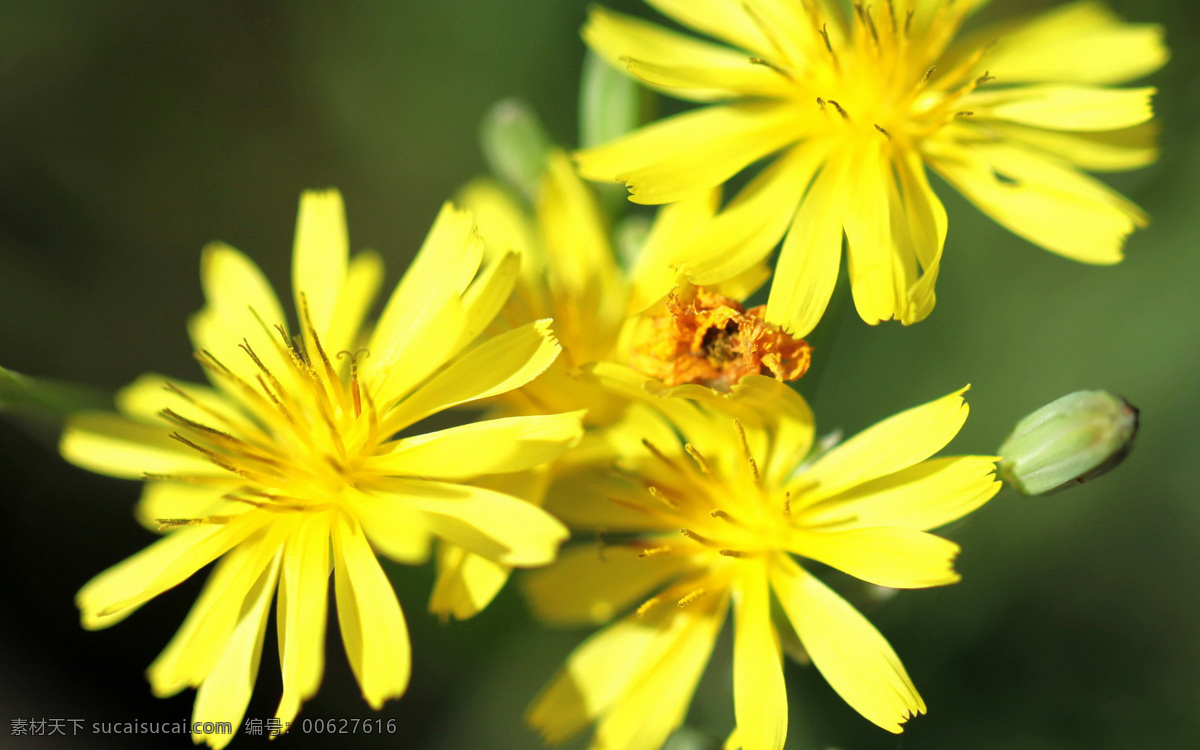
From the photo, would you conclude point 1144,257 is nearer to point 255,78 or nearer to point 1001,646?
point 1001,646

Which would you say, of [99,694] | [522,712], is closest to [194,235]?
[99,694]

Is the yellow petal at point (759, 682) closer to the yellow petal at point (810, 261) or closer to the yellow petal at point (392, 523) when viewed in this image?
the yellow petal at point (810, 261)

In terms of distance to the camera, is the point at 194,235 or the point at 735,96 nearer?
the point at 735,96

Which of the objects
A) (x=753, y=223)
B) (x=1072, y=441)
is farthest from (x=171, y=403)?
(x=1072, y=441)

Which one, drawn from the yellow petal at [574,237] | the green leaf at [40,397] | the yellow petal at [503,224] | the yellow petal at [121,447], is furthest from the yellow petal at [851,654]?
the green leaf at [40,397]

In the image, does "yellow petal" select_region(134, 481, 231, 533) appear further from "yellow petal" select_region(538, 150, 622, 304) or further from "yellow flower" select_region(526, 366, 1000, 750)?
"yellow petal" select_region(538, 150, 622, 304)

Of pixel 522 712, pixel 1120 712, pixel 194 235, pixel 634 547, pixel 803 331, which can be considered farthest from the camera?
pixel 194 235

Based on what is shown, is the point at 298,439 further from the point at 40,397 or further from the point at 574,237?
the point at 574,237
